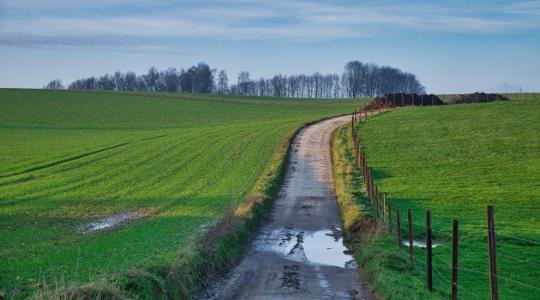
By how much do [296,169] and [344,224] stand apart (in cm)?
1872

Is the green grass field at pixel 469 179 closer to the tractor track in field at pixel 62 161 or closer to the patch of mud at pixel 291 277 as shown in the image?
the patch of mud at pixel 291 277

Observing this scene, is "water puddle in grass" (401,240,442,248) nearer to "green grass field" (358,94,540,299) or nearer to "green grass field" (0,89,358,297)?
"green grass field" (358,94,540,299)

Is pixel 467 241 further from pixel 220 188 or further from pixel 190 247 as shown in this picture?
pixel 220 188

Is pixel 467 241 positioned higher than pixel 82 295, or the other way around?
pixel 82 295

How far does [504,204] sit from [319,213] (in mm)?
11020

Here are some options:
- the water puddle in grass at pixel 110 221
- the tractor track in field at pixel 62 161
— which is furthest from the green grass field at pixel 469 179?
the tractor track in field at pixel 62 161

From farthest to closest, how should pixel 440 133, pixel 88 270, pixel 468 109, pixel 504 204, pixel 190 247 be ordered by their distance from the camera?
pixel 468 109, pixel 440 133, pixel 504 204, pixel 190 247, pixel 88 270

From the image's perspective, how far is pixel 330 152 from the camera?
181 ft

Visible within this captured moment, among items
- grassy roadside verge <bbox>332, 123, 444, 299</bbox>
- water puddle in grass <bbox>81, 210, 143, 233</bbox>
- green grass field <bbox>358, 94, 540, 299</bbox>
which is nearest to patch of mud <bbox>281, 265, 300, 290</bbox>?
grassy roadside verge <bbox>332, 123, 444, 299</bbox>

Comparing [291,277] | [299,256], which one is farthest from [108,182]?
[291,277]

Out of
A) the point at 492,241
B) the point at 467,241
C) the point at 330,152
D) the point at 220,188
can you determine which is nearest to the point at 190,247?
the point at 492,241

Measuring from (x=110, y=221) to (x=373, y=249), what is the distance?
45.0 feet

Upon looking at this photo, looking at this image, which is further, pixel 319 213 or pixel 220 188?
pixel 220 188

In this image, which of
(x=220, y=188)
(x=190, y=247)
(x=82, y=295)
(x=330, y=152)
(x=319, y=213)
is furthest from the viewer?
(x=330, y=152)
